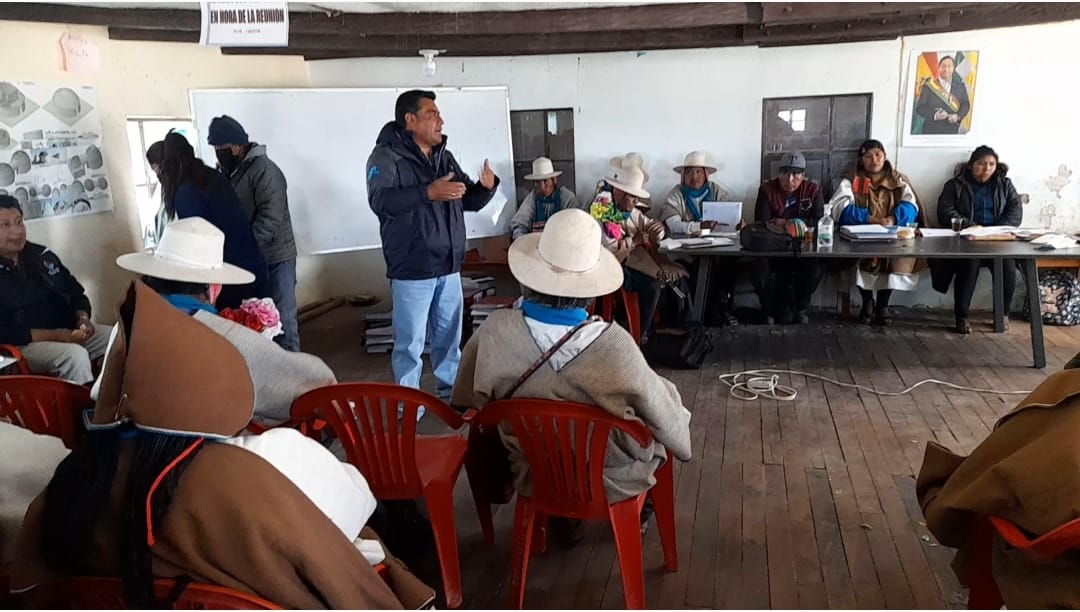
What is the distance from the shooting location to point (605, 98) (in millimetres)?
5457

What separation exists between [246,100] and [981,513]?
4.49 m

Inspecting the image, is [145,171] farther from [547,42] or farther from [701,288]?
[701,288]

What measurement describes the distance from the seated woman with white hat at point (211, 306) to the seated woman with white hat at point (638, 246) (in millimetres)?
2391

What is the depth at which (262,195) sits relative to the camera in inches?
138

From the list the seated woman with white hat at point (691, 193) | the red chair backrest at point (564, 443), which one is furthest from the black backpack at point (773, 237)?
the red chair backrest at point (564, 443)

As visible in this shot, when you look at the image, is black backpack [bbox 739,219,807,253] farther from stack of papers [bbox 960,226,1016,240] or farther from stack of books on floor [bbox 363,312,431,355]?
stack of books on floor [bbox 363,312,431,355]

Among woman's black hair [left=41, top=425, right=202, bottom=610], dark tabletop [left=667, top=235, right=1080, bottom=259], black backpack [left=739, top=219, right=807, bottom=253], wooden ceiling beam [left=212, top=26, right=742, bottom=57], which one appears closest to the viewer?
woman's black hair [left=41, top=425, right=202, bottom=610]

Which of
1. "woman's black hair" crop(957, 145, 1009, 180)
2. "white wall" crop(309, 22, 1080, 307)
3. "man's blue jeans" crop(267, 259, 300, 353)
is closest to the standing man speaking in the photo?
"man's blue jeans" crop(267, 259, 300, 353)

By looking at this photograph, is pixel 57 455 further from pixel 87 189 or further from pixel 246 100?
pixel 246 100

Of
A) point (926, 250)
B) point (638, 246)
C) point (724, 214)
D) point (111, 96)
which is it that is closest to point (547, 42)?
point (724, 214)

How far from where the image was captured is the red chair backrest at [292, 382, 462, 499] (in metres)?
1.84

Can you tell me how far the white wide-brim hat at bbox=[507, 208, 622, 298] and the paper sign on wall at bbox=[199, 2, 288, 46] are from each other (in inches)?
61.2

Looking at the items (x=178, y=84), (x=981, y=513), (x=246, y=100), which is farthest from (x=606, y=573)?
(x=178, y=84)

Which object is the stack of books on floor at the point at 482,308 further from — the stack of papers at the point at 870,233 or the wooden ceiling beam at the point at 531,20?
the stack of papers at the point at 870,233
